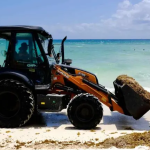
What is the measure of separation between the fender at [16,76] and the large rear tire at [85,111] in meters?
0.96

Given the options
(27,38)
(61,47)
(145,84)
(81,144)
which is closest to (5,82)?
(27,38)

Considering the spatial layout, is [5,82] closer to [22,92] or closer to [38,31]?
[22,92]

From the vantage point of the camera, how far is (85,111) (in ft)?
23.2

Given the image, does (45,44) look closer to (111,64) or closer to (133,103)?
(133,103)

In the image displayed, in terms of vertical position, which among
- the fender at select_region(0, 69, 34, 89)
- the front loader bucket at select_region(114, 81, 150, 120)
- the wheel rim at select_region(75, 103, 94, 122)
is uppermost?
the fender at select_region(0, 69, 34, 89)

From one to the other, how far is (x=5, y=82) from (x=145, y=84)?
9.85 metres

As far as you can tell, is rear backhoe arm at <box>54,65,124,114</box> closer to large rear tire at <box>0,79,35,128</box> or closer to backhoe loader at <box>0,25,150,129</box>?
backhoe loader at <box>0,25,150,129</box>

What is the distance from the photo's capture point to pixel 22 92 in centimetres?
698

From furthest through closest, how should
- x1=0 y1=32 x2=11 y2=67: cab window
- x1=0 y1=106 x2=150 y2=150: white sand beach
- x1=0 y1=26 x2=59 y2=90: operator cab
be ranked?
x1=0 y1=32 x2=11 y2=67: cab window
x1=0 y1=26 x2=59 y2=90: operator cab
x1=0 y1=106 x2=150 y2=150: white sand beach

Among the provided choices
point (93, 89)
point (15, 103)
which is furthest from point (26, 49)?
point (93, 89)

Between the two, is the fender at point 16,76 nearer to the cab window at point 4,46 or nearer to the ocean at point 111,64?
the cab window at point 4,46

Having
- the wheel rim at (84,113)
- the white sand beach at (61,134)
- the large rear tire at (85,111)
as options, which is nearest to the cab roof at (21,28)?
the large rear tire at (85,111)

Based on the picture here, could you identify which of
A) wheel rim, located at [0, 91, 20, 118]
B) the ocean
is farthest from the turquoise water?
wheel rim, located at [0, 91, 20, 118]

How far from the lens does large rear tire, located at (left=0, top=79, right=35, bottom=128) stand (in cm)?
699
